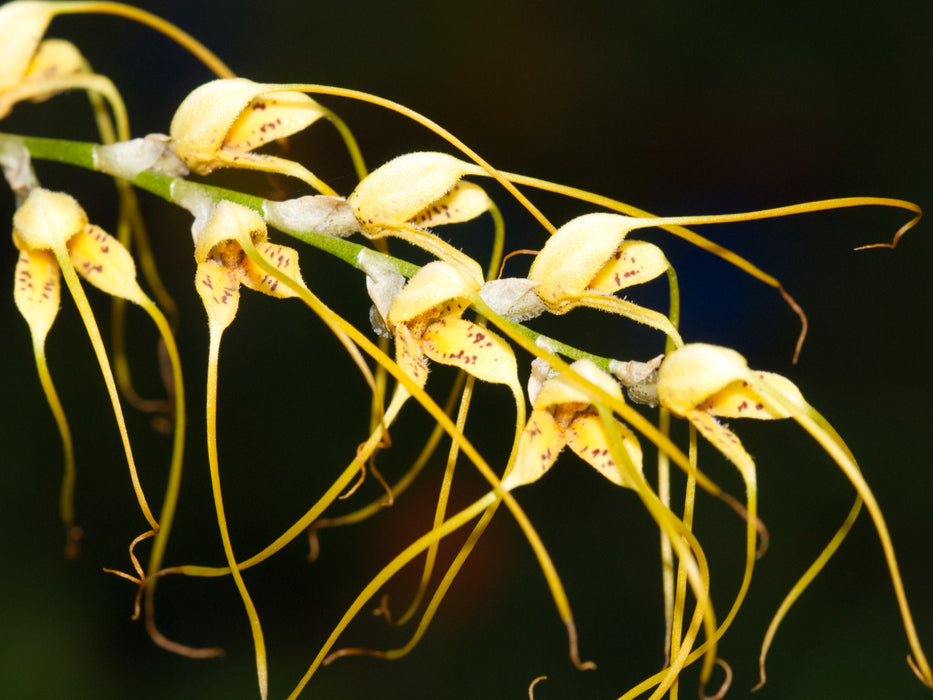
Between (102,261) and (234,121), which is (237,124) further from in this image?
(102,261)

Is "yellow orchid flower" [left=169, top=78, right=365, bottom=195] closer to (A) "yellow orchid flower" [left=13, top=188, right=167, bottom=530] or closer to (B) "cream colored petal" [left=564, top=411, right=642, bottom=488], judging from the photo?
(A) "yellow orchid flower" [left=13, top=188, right=167, bottom=530]

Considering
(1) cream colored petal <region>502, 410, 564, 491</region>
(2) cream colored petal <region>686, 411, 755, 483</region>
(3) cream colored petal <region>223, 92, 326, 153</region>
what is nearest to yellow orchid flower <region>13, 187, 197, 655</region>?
(3) cream colored petal <region>223, 92, 326, 153</region>

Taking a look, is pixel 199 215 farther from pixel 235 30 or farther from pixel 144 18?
pixel 235 30

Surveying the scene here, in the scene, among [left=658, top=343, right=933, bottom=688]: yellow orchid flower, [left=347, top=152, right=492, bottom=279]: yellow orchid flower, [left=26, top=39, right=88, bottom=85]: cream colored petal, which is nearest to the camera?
[left=658, top=343, right=933, bottom=688]: yellow orchid flower

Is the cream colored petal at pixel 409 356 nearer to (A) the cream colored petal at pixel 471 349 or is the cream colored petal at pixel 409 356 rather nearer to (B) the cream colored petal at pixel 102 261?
(A) the cream colored petal at pixel 471 349

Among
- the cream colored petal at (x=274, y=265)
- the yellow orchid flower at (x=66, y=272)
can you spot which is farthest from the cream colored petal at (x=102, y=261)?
the cream colored petal at (x=274, y=265)

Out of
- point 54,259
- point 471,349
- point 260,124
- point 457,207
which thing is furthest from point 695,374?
point 54,259
